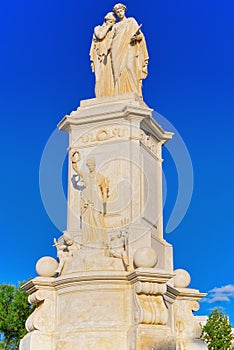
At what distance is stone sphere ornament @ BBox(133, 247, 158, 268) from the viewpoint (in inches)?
556

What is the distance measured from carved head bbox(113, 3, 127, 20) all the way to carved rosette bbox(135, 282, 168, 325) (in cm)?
806

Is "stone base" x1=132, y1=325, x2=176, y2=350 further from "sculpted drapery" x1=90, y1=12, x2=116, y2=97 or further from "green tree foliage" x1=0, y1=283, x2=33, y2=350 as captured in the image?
"green tree foliage" x1=0, y1=283, x2=33, y2=350

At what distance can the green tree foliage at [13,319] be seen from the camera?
102 ft

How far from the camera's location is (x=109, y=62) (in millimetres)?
18172

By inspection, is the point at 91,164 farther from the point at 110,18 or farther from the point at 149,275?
the point at 110,18

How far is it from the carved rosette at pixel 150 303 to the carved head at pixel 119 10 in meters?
8.06

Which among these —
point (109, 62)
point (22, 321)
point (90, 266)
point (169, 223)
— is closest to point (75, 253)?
point (90, 266)

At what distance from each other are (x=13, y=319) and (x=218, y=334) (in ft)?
40.0

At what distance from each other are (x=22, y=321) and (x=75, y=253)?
16814 millimetres

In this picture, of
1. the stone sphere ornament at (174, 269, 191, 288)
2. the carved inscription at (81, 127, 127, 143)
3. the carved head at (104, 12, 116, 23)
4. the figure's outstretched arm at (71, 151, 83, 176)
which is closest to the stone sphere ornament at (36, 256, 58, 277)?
the figure's outstretched arm at (71, 151, 83, 176)

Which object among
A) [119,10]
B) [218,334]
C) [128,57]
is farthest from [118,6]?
[218,334]

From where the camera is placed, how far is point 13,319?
3095cm

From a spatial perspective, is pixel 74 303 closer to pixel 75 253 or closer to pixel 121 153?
pixel 75 253

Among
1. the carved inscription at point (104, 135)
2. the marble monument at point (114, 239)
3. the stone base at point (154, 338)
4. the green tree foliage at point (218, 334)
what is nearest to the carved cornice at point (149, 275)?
the marble monument at point (114, 239)
